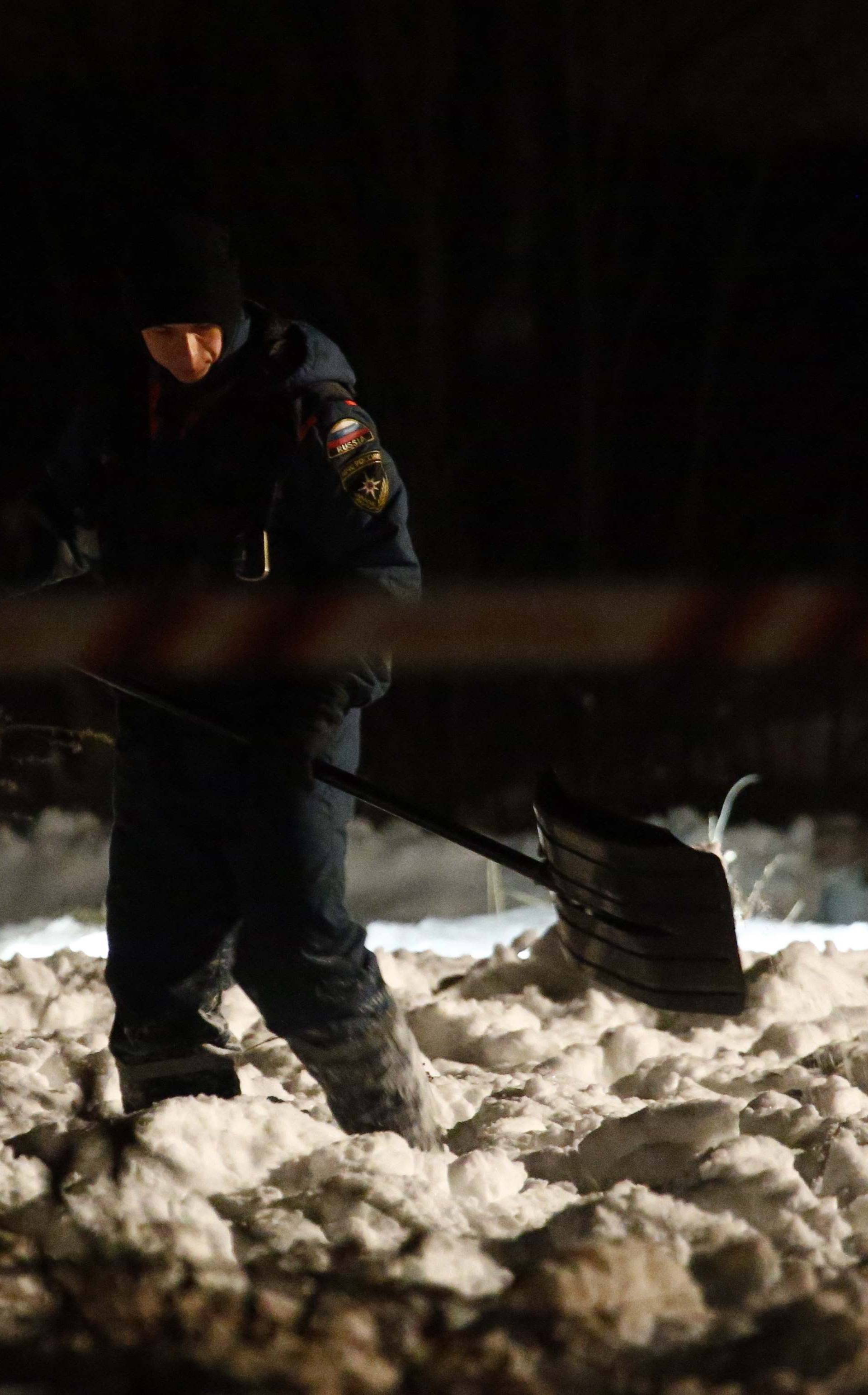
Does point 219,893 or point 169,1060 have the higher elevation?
point 219,893

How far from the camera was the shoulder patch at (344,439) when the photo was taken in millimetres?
2402

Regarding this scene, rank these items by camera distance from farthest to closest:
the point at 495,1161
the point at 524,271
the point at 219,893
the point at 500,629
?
the point at 500,629, the point at 524,271, the point at 219,893, the point at 495,1161

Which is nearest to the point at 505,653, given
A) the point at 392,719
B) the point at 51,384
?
the point at 392,719

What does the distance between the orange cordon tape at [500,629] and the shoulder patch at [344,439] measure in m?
0.97

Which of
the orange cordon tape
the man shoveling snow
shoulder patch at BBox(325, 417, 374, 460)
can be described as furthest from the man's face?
the orange cordon tape

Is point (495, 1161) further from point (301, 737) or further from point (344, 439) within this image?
point (344, 439)

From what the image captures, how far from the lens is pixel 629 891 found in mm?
2475

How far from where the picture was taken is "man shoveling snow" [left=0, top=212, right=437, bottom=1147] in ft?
7.95

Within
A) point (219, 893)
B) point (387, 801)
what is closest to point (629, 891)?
point (387, 801)

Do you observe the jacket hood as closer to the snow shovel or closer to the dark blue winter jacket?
A: the dark blue winter jacket

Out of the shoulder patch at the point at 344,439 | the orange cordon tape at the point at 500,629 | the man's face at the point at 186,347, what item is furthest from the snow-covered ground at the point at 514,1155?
the man's face at the point at 186,347

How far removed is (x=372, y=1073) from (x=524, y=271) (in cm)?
381

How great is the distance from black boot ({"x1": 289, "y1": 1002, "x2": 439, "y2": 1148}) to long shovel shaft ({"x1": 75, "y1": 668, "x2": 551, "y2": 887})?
0.33 metres

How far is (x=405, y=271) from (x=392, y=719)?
1840 millimetres
